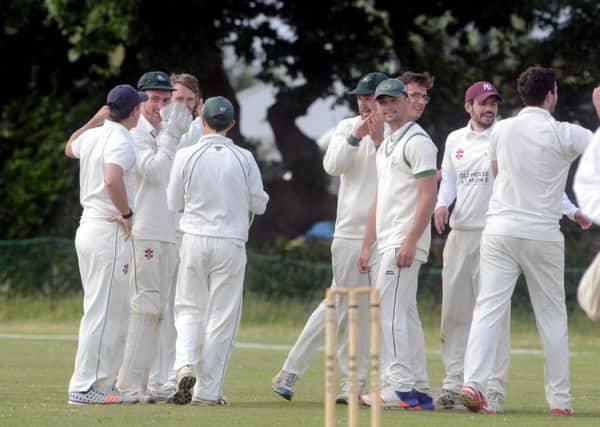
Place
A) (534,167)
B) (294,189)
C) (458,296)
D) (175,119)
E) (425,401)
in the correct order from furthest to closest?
1. (294,189)
2. (458,296)
3. (175,119)
4. (425,401)
5. (534,167)

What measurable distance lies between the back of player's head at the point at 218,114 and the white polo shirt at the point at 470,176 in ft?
5.68

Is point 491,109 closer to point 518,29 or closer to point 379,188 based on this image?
point 379,188

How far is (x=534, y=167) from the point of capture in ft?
31.2

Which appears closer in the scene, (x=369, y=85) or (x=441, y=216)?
(x=369, y=85)

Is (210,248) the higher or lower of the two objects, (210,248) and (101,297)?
the higher

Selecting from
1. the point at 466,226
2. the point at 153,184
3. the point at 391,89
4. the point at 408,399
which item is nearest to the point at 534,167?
the point at 466,226

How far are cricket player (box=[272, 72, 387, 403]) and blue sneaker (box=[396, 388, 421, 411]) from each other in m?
0.51

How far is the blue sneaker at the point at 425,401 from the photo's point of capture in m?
9.94

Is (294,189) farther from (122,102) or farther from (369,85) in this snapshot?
(122,102)

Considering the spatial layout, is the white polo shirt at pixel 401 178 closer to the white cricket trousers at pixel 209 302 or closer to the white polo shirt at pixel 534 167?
the white polo shirt at pixel 534 167

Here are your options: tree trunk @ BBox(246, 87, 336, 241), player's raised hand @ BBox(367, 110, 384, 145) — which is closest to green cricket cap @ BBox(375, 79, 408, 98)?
player's raised hand @ BBox(367, 110, 384, 145)

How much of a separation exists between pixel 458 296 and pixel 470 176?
2.86 ft

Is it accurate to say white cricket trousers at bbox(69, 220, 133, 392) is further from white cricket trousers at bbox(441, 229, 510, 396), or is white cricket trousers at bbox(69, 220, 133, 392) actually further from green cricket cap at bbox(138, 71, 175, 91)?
white cricket trousers at bbox(441, 229, 510, 396)

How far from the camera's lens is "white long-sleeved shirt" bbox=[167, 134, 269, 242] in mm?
9781
